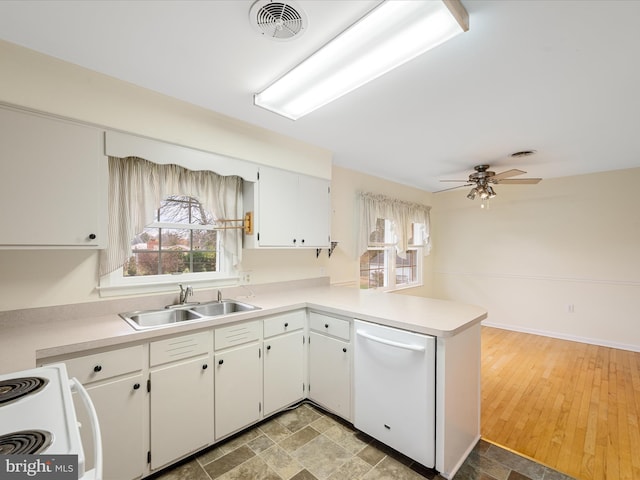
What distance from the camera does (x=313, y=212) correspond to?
3.03m

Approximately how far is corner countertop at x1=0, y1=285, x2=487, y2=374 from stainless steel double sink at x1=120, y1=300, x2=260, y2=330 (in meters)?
0.09

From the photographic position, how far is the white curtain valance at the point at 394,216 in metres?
3.99

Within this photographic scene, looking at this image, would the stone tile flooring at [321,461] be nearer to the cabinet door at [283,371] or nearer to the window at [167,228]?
the cabinet door at [283,371]

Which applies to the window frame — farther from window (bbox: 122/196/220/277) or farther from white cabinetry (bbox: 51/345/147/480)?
white cabinetry (bbox: 51/345/147/480)

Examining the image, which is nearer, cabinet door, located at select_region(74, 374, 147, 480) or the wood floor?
cabinet door, located at select_region(74, 374, 147, 480)

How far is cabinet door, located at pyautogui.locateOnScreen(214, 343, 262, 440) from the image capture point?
199cm

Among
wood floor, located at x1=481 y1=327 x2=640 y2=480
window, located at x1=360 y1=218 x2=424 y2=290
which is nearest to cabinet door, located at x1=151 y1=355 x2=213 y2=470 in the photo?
wood floor, located at x1=481 y1=327 x2=640 y2=480

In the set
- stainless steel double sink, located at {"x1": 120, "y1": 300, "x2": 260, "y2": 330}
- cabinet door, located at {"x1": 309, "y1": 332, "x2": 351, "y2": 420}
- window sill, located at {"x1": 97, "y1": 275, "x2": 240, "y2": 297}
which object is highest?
window sill, located at {"x1": 97, "y1": 275, "x2": 240, "y2": 297}

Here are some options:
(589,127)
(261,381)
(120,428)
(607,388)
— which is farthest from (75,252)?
(607,388)

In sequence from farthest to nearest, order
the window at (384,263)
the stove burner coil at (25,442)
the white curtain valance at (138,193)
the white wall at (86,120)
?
1. the window at (384,263)
2. the white curtain valance at (138,193)
3. the white wall at (86,120)
4. the stove burner coil at (25,442)

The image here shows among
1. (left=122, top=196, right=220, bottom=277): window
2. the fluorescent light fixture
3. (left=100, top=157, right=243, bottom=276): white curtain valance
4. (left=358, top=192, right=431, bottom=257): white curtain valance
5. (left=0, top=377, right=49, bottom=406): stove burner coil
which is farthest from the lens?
(left=358, top=192, right=431, bottom=257): white curtain valance

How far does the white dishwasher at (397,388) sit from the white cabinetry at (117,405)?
138 centimetres

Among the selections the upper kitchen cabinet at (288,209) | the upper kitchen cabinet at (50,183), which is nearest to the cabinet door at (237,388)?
the upper kitchen cabinet at (288,209)

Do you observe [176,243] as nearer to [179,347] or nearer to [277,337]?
[179,347]
